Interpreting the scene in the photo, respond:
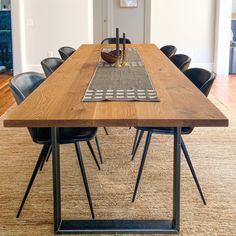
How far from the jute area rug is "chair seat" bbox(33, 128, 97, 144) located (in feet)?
1.40

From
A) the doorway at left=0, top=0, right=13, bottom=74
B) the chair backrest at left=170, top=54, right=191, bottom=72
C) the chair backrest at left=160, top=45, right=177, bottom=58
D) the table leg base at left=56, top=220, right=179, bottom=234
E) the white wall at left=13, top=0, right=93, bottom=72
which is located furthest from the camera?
the doorway at left=0, top=0, right=13, bottom=74

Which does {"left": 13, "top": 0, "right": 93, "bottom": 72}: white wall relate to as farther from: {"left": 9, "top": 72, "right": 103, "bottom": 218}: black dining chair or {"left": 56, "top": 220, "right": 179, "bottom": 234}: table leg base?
{"left": 56, "top": 220, "right": 179, "bottom": 234}: table leg base

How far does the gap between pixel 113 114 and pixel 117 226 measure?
76cm

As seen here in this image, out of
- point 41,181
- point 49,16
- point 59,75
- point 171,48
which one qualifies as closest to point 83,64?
point 59,75

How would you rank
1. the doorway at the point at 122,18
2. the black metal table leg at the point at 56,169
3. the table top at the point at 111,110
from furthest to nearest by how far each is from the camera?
the doorway at the point at 122,18 → the black metal table leg at the point at 56,169 → the table top at the point at 111,110

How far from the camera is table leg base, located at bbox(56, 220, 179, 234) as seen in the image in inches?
85.9

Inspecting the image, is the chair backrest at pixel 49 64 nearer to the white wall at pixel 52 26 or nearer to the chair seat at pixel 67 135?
the chair seat at pixel 67 135

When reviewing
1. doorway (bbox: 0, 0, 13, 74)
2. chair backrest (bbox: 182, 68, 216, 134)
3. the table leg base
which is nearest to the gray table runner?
chair backrest (bbox: 182, 68, 216, 134)

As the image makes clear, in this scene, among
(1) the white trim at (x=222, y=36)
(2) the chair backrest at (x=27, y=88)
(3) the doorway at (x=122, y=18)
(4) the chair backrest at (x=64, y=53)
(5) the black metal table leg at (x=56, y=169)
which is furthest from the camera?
(3) the doorway at (x=122, y=18)

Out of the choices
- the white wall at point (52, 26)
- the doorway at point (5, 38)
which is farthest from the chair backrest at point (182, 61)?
the doorway at point (5, 38)

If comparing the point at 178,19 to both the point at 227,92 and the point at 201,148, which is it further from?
the point at 201,148

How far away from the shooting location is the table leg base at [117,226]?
2.18 metres

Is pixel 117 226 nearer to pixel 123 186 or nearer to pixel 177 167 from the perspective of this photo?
pixel 177 167

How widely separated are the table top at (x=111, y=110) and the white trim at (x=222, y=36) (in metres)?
5.36
